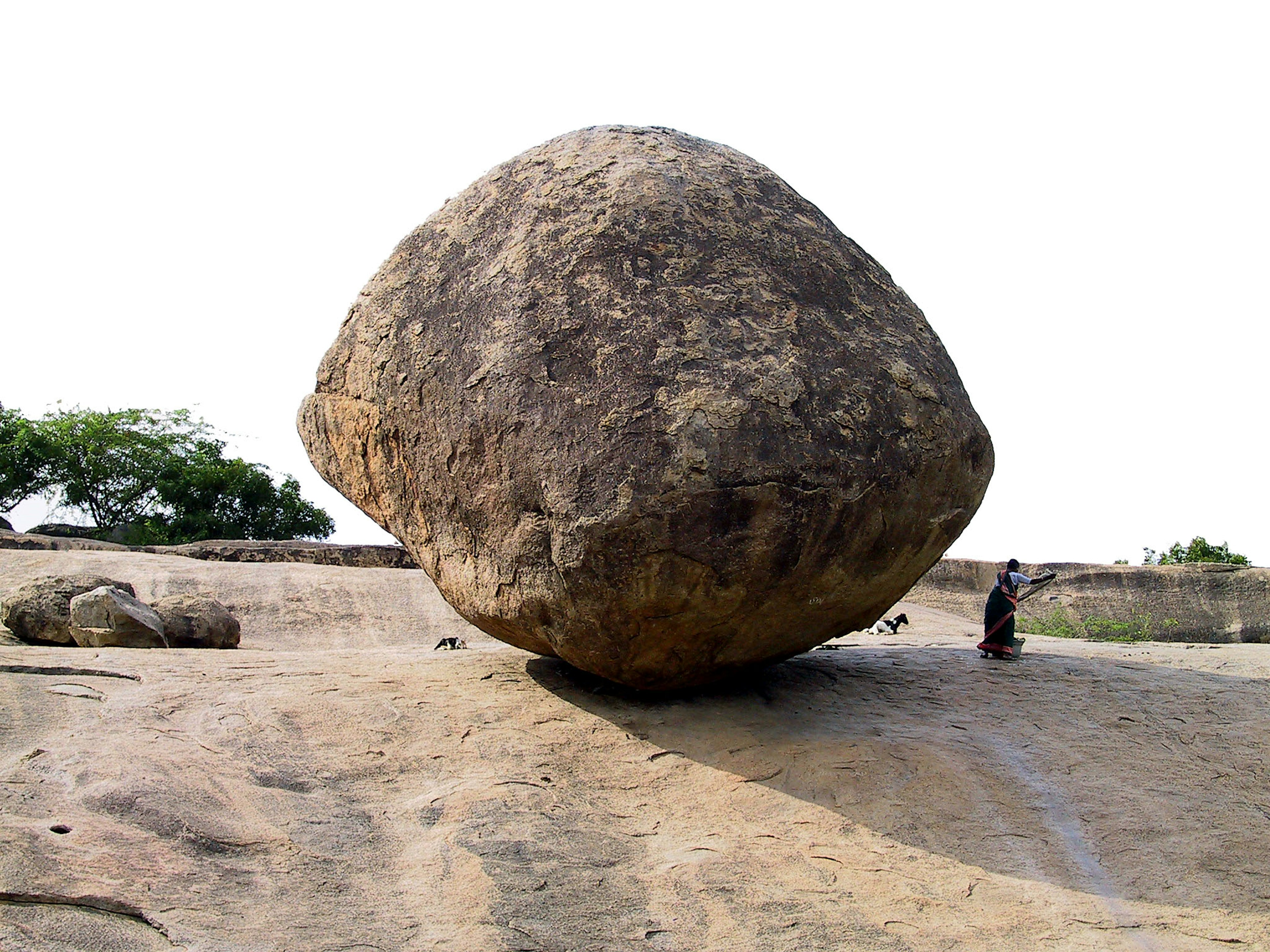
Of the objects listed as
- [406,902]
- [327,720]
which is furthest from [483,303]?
[406,902]

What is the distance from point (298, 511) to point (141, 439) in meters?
3.49

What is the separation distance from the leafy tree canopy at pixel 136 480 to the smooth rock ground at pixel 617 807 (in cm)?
1685

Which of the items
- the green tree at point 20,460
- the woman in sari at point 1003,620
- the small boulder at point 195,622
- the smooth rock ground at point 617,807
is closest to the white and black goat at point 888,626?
the woman in sari at point 1003,620

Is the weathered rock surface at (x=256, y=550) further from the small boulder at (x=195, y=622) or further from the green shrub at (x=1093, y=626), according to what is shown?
the green shrub at (x=1093, y=626)

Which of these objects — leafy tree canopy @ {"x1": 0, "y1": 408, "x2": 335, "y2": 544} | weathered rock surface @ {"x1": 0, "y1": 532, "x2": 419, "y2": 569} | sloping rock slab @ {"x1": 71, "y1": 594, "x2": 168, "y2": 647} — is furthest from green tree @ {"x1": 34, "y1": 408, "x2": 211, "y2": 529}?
sloping rock slab @ {"x1": 71, "y1": 594, "x2": 168, "y2": 647}

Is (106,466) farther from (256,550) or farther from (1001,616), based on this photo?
(1001,616)

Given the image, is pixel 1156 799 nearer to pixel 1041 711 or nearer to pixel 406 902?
pixel 1041 711

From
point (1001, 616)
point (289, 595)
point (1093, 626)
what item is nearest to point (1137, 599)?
point (1093, 626)

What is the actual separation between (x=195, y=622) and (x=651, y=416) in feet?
13.4

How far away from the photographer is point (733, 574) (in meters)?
Result: 3.84

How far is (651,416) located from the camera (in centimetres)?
375

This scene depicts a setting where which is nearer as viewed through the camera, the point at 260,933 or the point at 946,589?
the point at 260,933

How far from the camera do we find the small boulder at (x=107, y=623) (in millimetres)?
5859

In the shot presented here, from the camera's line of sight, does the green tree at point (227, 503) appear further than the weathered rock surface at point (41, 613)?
Yes
